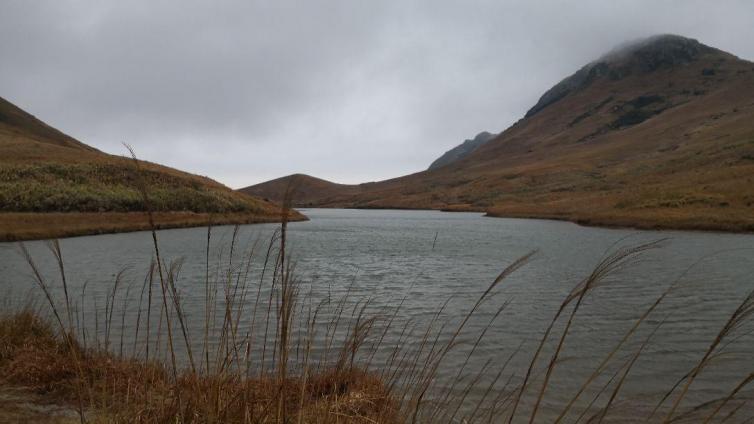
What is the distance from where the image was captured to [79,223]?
1572 inches

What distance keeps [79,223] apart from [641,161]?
10352cm

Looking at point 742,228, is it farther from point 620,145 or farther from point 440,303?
point 620,145

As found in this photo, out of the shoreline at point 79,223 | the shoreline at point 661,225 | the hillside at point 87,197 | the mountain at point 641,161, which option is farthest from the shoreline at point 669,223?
the hillside at point 87,197

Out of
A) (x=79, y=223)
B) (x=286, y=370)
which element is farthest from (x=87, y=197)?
(x=286, y=370)

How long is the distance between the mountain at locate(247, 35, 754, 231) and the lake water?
17.6 metres

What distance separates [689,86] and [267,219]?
165916mm

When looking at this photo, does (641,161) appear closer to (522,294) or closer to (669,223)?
(669,223)

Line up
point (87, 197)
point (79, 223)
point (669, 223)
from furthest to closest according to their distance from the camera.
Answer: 1. point (87, 197)
2. point (669, 223)
3. point (79, 223)

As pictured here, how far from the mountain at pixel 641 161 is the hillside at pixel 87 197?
42.0 m

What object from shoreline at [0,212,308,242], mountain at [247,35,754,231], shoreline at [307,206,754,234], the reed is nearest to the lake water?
the reed

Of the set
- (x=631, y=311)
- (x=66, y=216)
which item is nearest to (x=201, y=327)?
(x=631, y=311)

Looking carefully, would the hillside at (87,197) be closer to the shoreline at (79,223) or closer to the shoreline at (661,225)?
the shoreline at (79,223)

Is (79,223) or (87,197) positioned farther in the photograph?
(87,197)

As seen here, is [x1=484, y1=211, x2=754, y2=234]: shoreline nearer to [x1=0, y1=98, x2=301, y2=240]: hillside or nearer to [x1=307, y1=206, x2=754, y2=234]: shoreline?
[x1=307, y1=206, x2=754, y2=234]: shoreline
